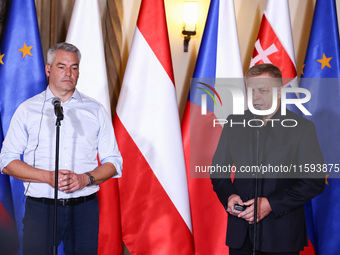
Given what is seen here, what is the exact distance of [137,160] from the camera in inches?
113

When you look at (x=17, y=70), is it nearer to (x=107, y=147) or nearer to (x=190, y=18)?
(x=107, y=147)

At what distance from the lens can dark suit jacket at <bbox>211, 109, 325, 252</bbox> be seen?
6.23 ft

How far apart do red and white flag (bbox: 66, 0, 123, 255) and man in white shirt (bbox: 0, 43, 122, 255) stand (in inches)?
25.4

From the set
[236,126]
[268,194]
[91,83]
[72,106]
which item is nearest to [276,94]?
[236,126]

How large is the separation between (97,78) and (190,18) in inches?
37.6

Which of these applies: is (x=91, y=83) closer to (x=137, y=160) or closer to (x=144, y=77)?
(x=144, y=77)

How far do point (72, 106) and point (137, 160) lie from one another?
85 cm

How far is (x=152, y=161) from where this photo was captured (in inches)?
112

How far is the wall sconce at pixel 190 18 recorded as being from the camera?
328 cm

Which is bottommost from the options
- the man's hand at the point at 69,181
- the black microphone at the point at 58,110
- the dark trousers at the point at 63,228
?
the dark trousers at the point at 63,228

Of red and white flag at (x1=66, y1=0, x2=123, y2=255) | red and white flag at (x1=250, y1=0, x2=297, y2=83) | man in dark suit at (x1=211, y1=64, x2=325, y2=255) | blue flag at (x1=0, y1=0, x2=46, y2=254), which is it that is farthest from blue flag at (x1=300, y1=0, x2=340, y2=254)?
blue flag at (x1=0, y1=0, x2=46, y2=254)

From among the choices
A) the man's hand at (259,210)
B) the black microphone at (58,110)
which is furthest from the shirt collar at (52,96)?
the man's hand at (259,210)

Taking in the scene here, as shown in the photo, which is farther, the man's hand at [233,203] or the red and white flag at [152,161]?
the red and white flag at [152,161]

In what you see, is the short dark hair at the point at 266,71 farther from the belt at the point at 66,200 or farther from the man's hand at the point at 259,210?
the belt at the point at 66,200
